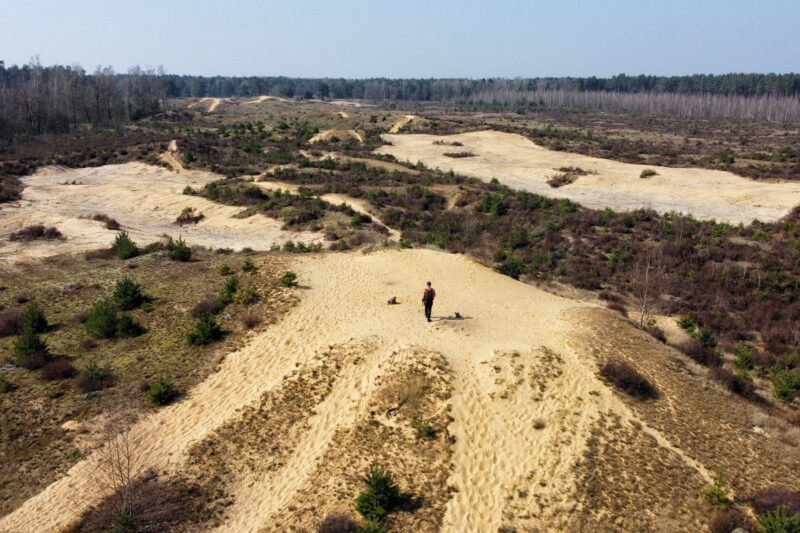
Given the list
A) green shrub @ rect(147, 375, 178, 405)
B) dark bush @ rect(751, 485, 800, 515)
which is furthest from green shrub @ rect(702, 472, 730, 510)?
green shrub @ rect(147, 375, 178, 405)

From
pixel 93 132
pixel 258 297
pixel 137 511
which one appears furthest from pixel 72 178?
pixel 137 511

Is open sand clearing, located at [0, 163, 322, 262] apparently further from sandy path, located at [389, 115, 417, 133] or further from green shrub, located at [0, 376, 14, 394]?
sandy path, located at [389, 115, 417, 133]

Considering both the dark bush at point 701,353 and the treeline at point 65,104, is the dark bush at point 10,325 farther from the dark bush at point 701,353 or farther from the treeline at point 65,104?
the treeline at point 65,104

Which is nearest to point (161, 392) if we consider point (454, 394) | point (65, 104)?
point (454, 394)

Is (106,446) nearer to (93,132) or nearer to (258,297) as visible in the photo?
(258,297)

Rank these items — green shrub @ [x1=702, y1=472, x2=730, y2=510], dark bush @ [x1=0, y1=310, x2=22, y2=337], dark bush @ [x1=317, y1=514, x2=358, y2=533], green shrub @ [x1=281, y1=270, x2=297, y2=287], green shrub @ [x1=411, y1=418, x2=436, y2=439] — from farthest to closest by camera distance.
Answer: green shrub @ [x1=281, y1=270, x2=297, y2=287], dark bush @ [x1=0, y1=310, x2=22, y2=337], green shrub @ [x1=411, y1=418, x2=436, y2=439], green shrub @ [x1=702, y1=472, x2=730, y2=510], dark bush @ [x1=317, y1=514, x2=358, y2=533]

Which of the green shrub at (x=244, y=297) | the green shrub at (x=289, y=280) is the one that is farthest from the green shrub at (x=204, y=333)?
the green shrub at (x=289, y=280)

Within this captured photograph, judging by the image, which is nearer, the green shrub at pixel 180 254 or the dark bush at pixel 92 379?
the dark bush at pixel 92 379
